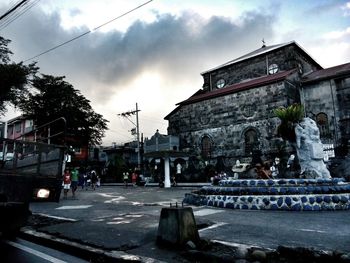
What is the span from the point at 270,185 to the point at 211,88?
104ft

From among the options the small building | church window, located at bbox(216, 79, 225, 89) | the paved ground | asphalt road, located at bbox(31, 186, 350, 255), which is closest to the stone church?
church window, located at bbox(216, 79, 225, 89)

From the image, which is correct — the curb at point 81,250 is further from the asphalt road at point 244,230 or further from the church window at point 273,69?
the church window at point 273,69

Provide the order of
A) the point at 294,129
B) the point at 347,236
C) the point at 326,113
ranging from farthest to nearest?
the point at 326,113, the point at 294,129, the point at 347,236

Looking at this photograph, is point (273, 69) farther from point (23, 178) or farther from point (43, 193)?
point (23, 178)

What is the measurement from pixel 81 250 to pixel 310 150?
10.5 meters

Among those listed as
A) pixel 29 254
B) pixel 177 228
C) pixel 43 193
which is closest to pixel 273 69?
pixel 177 228

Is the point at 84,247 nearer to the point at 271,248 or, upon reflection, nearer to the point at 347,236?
the point at 271,248

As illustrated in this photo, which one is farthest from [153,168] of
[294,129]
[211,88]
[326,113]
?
[294,129]

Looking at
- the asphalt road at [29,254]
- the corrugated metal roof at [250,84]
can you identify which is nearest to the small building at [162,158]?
the corrugated metal roof at [250,84]

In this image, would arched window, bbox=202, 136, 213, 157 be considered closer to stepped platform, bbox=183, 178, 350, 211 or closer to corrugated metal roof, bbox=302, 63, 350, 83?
corrugated metal roof, bbox=302, 63, 350, 83

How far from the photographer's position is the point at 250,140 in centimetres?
3219

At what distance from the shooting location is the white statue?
12609mm

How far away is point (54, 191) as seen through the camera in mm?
5719

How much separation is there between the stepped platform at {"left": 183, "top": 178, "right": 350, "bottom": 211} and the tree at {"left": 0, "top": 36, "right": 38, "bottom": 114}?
20218mm
